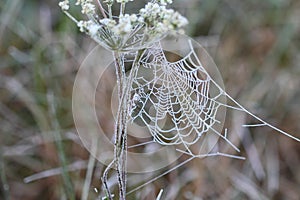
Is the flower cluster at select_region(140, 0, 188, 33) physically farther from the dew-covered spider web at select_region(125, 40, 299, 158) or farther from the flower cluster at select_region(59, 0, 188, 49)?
the dew-covered spider web at select_region(125, 40, 299, 158)

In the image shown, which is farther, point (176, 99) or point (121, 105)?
point (176, 99)

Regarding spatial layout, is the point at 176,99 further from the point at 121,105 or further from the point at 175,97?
the point at 121,105

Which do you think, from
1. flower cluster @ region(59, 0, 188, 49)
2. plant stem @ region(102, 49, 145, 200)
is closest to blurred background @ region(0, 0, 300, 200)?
plant stem @ region(102, 49, 145, 200)

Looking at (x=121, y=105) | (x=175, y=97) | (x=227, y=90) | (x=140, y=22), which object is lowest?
(x=227, y=90)

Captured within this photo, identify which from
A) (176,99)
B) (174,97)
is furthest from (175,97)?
(176,99)

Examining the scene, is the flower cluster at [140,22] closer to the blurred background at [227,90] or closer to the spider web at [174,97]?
the spider web at [174,97]

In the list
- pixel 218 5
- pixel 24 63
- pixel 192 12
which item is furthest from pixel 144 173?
pixel 218 5

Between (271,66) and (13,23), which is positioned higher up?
(13,23)

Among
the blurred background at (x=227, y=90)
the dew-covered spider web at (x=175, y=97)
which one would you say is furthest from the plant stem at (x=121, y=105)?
the blurred background at (x=227, y=90)

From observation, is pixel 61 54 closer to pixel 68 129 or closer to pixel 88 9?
pixel 68 129
